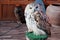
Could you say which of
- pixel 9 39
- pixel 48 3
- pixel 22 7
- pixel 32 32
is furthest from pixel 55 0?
pixel 32 32

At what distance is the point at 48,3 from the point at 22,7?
0.73 m

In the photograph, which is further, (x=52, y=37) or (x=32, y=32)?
(x=52, y=37)

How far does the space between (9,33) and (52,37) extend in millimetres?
957

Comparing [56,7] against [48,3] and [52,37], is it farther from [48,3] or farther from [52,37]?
[52,37]

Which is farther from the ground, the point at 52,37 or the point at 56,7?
the point at 56,7

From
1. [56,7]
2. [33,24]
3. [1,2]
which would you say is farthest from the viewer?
[1,2]

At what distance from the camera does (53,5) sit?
5.04 m

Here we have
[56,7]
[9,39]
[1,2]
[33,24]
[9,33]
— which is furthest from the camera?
[1,2]

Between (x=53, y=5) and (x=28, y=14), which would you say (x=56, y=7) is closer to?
(x=53, y=5)

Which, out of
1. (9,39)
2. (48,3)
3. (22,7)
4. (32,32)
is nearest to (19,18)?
(22,7)

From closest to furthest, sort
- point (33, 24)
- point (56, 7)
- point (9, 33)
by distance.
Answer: point (33, 24)
point (9, 33)
point (56, 7)

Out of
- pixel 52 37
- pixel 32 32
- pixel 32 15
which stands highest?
pixel 32 15

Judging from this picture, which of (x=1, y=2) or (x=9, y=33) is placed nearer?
(x=9, y=33)

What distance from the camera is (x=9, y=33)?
4.25 metres
